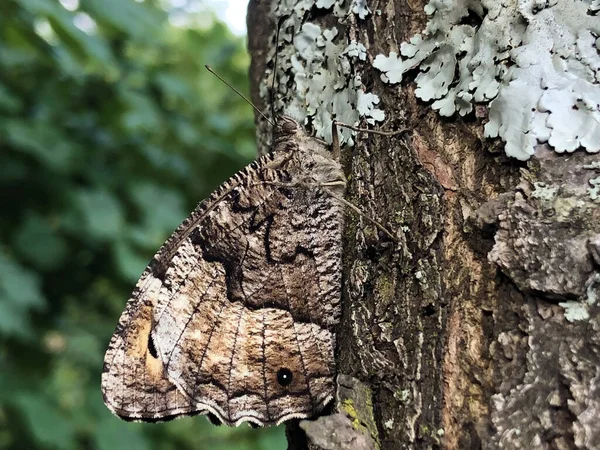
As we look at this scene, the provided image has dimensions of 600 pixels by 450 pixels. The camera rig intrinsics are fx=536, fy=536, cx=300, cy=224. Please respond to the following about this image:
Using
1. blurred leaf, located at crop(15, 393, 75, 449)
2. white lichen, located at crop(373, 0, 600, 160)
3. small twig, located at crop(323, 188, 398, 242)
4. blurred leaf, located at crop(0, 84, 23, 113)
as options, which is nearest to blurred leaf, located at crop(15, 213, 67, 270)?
blurred leaf, located at crop(0, 84, 23, 113)

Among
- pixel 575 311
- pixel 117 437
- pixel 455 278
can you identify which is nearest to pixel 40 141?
pixel 117 437

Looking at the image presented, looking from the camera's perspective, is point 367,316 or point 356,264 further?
point 356,264

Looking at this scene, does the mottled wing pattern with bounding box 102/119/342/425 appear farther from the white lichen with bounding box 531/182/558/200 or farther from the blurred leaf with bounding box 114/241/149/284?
the blurred leaf with bounding box 114/241/149/284

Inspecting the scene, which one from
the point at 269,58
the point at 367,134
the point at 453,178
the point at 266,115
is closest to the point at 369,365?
the point at 453,178

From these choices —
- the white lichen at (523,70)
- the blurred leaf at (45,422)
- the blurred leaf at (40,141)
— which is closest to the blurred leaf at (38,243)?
the blurred leaf at (40,141)

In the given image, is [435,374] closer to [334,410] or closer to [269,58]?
[334,410]

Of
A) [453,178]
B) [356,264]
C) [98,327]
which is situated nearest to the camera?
[453,178]
